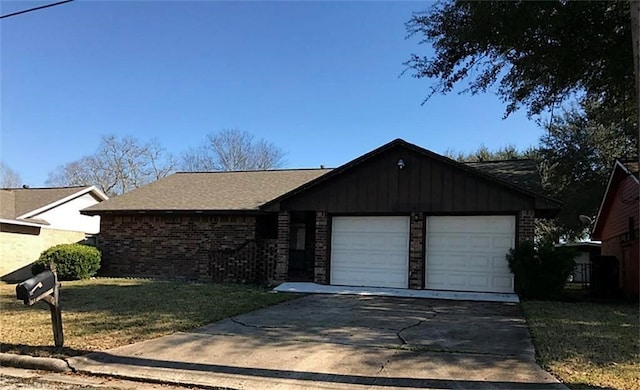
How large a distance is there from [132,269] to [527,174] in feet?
45.6

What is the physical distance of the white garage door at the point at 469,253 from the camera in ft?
48.0

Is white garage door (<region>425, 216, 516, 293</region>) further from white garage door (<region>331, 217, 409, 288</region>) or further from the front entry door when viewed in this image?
the front entry door

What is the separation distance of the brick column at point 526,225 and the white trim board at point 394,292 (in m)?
1.57

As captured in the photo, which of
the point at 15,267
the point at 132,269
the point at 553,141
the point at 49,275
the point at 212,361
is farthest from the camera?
the point at 553,141

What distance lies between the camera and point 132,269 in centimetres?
1959

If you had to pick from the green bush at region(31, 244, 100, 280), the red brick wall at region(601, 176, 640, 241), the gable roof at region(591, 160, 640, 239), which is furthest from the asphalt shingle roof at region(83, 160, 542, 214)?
the red brick wall at region(601, 176, 640, 241)

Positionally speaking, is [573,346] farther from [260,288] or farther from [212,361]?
[260,288]

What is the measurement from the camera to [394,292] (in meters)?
14.6

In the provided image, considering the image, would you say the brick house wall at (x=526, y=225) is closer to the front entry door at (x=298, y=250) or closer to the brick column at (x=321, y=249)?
the brick column at (x=321, y=249)

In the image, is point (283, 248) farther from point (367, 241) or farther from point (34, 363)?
point (34, 363)

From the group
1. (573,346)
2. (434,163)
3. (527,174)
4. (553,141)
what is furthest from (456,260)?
(553,141)

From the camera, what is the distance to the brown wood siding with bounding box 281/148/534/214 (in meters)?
14.7

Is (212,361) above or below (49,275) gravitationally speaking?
below

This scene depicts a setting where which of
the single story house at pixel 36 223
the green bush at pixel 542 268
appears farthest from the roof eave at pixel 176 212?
the green bush at pixel 542 268
